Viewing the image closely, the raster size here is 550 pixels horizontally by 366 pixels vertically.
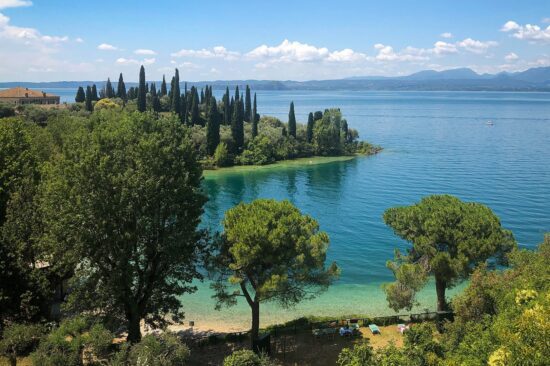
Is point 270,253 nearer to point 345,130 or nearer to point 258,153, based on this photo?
point 258,153

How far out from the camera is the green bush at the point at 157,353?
1786 cm

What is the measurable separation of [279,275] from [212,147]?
72.6 m

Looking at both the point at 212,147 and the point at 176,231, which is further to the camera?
the point at 212,147

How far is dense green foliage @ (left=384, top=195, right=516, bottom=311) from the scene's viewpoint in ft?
85.6

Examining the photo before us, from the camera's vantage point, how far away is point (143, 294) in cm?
2542

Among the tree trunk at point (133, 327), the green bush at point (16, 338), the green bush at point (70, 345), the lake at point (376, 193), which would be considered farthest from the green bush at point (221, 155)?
the green bush at point (70, 345)

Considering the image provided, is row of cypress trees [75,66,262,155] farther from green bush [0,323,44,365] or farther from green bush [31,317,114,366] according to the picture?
green bush [31,317,114,366]

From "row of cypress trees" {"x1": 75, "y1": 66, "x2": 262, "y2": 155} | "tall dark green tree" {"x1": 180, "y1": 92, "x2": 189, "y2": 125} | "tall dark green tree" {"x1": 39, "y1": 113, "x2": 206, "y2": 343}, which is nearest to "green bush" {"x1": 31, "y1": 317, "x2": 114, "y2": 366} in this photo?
"tall dark green tree" {"x1": 39, "y1": 113, "x2": 206, "y2": 343}

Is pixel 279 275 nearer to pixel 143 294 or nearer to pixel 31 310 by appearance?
pixel 143 294

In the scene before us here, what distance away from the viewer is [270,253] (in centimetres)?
2447

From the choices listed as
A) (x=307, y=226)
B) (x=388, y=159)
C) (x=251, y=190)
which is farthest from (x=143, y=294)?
(x=388, y=159)

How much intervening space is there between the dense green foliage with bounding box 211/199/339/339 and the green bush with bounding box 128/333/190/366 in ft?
19.4

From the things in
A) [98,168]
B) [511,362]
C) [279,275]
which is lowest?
[279,275]

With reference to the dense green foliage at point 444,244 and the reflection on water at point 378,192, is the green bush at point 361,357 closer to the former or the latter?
the dense green foliage at point 444,244
